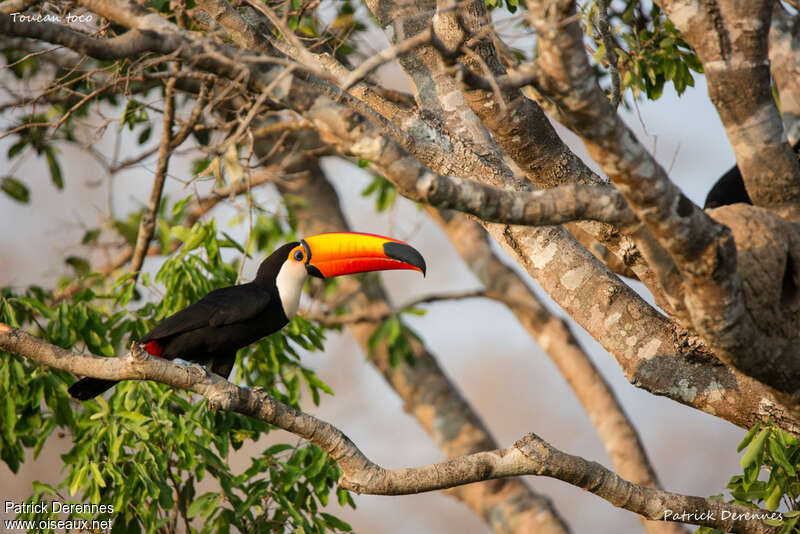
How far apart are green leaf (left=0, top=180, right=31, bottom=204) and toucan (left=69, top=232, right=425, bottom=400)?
2.61 meters

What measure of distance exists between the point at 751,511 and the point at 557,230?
1380 millimetres

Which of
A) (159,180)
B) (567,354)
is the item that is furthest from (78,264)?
(567,354)

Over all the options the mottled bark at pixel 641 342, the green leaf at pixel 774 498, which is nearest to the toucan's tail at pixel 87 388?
the mottled bark at pixel 641 342

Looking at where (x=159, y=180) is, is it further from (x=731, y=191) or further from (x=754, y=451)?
(x=754, y=451)

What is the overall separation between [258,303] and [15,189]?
10.0 feet

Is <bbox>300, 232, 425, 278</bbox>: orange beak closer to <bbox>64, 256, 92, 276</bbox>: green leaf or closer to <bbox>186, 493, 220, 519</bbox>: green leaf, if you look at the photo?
<bbox>186, 493, 220, 519</bbox>: green leaf

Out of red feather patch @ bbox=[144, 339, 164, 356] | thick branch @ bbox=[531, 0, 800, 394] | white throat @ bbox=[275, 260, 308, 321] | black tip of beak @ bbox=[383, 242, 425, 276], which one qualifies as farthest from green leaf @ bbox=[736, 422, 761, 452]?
red feather patch @ bbox=[144, 339, 164, 356]

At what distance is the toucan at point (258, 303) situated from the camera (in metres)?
4.37

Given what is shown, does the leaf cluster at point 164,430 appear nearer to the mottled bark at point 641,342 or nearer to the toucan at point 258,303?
the toucan at point 258,303

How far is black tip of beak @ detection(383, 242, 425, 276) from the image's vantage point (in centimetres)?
450

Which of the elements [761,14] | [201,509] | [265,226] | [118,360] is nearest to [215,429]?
[201,509]

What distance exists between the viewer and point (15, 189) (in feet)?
21.4

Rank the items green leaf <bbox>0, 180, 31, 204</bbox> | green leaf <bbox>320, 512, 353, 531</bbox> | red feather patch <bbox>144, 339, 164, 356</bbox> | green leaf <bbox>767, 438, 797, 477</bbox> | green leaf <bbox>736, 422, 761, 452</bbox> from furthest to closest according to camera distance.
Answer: green leaf <bbox>0, 180, 31, 204</bbox>, red feather patch <bbox>144, 339, 164, 356</bbox>, green leaf <bbox>320, 512, 353, 531</bbox>, green leaf <bbox>736, 422, 761, 452</bbox>, green leaf <bbox>767, 438, 797, 477</bbox>

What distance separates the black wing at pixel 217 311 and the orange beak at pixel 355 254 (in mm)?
512
